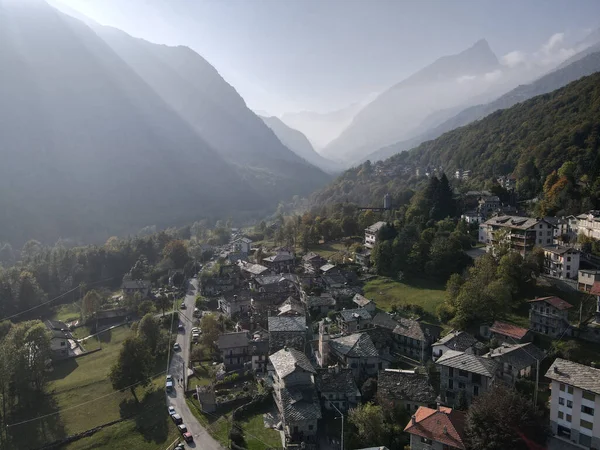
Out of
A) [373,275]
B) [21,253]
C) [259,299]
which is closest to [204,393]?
[259,299]

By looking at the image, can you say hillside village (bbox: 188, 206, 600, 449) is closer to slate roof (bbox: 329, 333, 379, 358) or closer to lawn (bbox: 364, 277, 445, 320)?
slate roof (bbox: 329, 333, 379, 358)

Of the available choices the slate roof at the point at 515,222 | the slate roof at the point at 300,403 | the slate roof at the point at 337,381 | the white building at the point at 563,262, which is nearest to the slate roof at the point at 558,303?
the white building at the point at 563,262

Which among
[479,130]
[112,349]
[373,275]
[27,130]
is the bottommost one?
[112,349]

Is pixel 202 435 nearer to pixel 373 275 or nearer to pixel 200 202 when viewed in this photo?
pixel 373 275

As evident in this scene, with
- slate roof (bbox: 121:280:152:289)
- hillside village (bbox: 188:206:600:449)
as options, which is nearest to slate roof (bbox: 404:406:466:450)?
hillside village (bbox: 188:206:600:449)

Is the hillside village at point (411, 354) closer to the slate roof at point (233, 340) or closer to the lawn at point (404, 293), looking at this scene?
the slate roof at point (233, 340)
